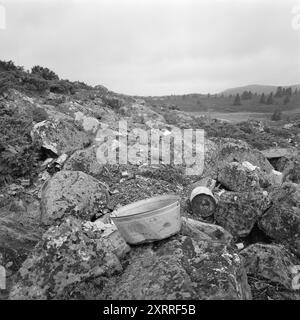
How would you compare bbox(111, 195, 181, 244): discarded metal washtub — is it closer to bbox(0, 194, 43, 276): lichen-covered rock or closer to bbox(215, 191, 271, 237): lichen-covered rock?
bbox(0, 194, 43, 276): lichen-covered rock

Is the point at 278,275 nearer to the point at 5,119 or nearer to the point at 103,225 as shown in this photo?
the point at 103,225

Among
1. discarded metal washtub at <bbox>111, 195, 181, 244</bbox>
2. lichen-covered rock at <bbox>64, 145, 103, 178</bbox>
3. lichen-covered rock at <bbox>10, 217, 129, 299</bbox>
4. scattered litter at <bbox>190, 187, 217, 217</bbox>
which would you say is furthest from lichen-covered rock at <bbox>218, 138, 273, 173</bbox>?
lichen-covered rock at <bbox>10, 217, 129, 299</bbox>

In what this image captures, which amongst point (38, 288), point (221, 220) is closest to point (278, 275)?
point (221, 220)

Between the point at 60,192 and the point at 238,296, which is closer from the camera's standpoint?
the point at 238,296

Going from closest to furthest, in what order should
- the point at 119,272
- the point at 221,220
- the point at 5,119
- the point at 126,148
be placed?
1. the point at 119,272
2. the point at 221,220
3. the point at 126,148
4. the point at 5,119

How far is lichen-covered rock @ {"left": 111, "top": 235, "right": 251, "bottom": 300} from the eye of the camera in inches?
143

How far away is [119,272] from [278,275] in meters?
2.09

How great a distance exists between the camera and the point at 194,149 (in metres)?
8.89

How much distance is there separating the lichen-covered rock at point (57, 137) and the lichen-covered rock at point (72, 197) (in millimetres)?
2026

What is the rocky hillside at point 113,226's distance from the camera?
385cm

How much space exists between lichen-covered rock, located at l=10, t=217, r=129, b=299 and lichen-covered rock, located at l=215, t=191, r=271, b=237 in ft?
8.02

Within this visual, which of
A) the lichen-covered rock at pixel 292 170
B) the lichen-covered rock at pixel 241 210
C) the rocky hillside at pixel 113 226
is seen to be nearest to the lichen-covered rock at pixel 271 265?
the rocky hillside at pixel 113 226

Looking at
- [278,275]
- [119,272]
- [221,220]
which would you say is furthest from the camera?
[221,220]

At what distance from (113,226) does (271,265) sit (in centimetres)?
222
